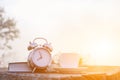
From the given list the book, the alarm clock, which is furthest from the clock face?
the book

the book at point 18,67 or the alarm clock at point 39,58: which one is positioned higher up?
the alarm clock at point 39,58

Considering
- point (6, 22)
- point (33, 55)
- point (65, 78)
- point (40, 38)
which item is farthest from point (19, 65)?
point (6, 22)

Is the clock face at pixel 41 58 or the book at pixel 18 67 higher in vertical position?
the clock face at pixel 41 58

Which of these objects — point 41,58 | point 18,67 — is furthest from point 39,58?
point 18,67

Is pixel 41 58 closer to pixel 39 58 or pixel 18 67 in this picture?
pixel 39 58

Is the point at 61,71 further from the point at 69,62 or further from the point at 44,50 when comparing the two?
the point at 44,50

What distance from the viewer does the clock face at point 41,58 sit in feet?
12.2

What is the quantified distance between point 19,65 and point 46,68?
291 millimetres

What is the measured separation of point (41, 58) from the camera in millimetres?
3717

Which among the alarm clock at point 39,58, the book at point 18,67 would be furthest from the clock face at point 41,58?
the book at point 18,67

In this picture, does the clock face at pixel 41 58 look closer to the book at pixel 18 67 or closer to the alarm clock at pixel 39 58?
the alarm clock at pixel 39 58

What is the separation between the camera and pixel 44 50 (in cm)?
376

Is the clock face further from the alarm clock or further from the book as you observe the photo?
the book

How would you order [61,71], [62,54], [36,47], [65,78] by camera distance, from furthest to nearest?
[36,47] < [62,54] < [61,71] < [65,78]
